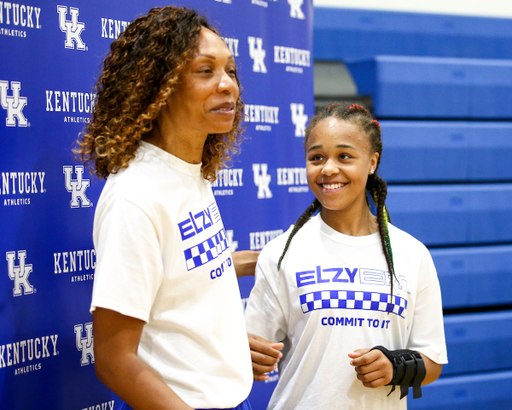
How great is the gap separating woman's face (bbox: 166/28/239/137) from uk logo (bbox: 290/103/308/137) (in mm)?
1113

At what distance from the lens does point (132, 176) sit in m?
0.98

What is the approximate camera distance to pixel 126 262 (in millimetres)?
915

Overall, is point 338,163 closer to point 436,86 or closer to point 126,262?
point 126,262

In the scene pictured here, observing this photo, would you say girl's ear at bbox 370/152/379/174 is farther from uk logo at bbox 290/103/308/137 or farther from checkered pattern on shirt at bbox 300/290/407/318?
uk logo at bbox 290/103/308/137

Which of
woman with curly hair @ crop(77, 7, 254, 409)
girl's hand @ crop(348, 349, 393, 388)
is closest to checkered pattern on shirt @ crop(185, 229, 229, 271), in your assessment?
woman with curly hair @ crop(77, 7, 254, 409)

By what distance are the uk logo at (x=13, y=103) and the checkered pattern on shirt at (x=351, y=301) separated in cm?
82

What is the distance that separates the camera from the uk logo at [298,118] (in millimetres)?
2189

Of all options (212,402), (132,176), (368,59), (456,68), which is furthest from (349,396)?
(456,68)

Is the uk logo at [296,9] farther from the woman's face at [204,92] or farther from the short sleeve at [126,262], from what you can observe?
the short sleeve at [126,262]

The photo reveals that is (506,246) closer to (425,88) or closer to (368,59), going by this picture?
(425,88)

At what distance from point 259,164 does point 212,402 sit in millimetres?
1149

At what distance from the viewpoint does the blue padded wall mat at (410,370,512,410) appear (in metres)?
2.76

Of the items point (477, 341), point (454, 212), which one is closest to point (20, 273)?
point (454, 212)

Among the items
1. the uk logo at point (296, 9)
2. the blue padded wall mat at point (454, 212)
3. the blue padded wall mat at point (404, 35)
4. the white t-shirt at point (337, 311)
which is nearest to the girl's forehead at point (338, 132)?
the white t-shirt at point (337, 311)
